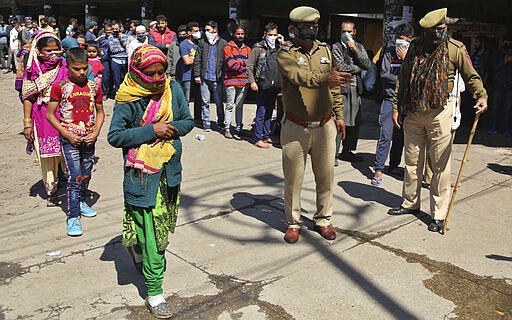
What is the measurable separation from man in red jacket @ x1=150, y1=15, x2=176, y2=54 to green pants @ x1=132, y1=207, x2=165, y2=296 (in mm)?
8524

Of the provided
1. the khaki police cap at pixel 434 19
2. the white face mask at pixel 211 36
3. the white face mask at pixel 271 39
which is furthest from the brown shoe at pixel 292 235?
the white face mask at pixel 211 36

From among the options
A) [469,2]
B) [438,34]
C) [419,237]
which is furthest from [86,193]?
[469,2]

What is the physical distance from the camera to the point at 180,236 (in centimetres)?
483

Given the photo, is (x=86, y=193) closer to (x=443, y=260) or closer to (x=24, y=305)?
(x=24, y=305)

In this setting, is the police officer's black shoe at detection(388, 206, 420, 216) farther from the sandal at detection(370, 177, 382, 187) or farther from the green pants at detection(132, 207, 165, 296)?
the green pants at detection(132, 207, 165, 296)

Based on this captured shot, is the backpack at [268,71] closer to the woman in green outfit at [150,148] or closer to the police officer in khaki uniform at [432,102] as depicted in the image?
the police officer in khaki uniform at [432,102]

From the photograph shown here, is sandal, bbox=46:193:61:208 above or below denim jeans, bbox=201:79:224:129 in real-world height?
below

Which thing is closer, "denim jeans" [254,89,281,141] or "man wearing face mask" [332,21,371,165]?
"man wearing face mask" [332,21,371,165]

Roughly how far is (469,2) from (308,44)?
27.5 feet

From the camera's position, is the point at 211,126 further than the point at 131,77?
Yes

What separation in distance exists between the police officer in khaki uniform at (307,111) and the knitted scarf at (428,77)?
0.88m

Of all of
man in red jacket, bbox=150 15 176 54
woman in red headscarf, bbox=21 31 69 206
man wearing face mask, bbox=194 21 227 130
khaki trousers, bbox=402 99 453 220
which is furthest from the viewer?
man in red jacket, bbox=150 15 176 54

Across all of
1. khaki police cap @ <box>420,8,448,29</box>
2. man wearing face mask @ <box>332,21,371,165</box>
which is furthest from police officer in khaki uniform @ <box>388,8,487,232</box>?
man wearing face mask @ <box>332,21,371,165</box>

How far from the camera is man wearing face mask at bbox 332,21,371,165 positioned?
650cm
